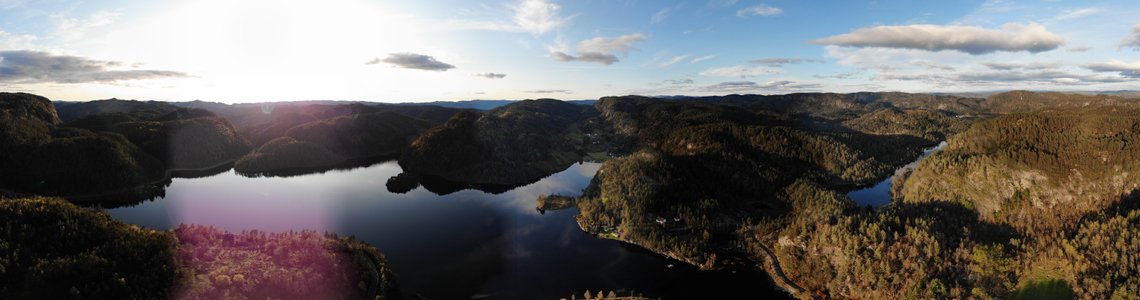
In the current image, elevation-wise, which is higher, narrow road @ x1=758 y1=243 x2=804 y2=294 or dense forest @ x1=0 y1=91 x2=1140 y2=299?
dense forest @ x1=0 y1=91 x2=1140 y2=299

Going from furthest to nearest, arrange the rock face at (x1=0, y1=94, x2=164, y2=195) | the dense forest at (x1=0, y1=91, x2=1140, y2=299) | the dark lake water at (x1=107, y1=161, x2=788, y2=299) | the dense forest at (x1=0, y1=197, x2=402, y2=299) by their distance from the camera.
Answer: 1. the rock face at (x1=0, y1=94, x2=164, y2=195)
2. the dark lake water at (x1=107, y1=161, x2=788, y2=299)
3. the dense forest at (x1=0, y1=91, x2=1140, y2=299)
4. the dense forest at (x1=0, y1=197, x2=402, y2=299)

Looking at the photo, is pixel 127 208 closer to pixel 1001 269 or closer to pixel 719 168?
pixel 719 168


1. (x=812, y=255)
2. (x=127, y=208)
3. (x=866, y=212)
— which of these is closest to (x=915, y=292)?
(x=812, y=255)

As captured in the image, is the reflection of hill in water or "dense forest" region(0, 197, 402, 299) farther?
the reflection of hill in water

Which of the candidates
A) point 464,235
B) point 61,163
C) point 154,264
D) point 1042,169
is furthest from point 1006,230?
point 61,163

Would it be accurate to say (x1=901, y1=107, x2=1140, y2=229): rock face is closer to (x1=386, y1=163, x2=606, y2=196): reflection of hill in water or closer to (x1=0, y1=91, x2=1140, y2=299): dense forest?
(x1=0, y1=91, x2=1140, y2=299): dense forest

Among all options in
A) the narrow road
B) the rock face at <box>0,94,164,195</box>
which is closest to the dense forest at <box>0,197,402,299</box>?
the narrow road

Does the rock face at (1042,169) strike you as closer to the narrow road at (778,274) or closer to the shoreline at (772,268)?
the narrow road at (778,274)
